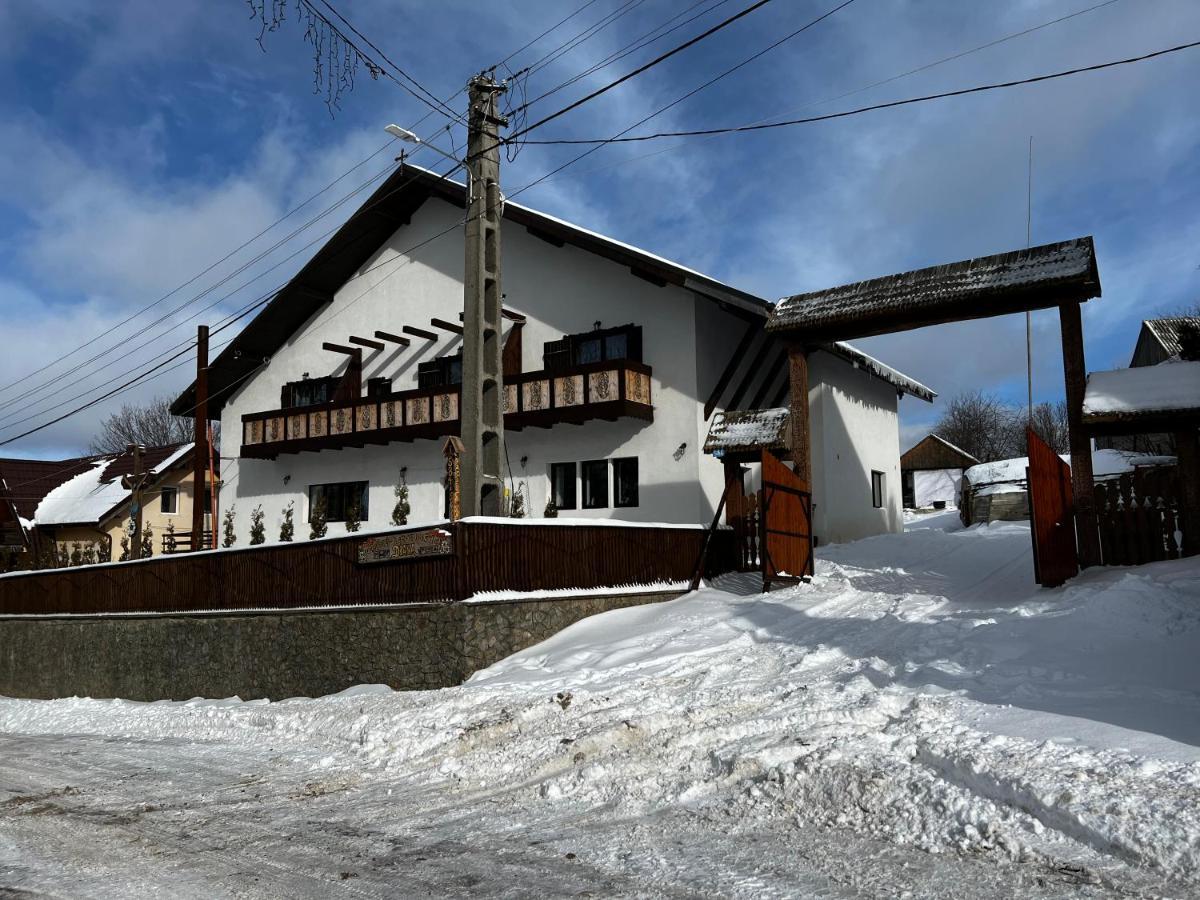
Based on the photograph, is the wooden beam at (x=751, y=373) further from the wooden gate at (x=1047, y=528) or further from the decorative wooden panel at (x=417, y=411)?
the wooden gate at (x=1047, y=528)

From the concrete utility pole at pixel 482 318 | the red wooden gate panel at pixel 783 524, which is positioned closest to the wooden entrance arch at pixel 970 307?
the red wooden gate panel at pixel 783 524

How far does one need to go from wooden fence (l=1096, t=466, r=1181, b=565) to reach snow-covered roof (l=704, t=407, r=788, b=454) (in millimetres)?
5262

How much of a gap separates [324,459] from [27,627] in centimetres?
896

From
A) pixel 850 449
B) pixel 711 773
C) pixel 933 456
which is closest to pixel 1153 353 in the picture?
pixel 933 456

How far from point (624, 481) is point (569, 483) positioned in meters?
1.77

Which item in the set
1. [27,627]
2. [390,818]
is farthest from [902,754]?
[27,627]

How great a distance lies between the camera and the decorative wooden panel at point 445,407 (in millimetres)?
24516

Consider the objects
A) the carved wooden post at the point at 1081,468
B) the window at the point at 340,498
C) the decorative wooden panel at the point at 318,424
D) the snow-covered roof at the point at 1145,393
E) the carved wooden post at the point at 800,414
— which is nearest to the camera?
the snow-covered roof at the point at 1145,393

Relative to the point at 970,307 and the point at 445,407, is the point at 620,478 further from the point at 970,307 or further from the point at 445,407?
the point at 970,307

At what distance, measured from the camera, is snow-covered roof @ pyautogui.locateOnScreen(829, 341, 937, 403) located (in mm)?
23250

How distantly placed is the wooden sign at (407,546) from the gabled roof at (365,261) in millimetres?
9560

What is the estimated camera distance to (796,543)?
661 inches

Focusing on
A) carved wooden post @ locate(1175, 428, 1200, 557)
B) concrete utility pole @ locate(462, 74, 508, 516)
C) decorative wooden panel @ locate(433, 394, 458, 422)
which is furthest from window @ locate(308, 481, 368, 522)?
carved wooden post @ locate(1175, 428, 1200, 557)

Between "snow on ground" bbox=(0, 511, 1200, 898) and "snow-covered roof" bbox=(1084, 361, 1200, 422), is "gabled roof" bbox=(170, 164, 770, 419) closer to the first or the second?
"snow-covered roof" bbox=(1084, 361, 1200, 422)
